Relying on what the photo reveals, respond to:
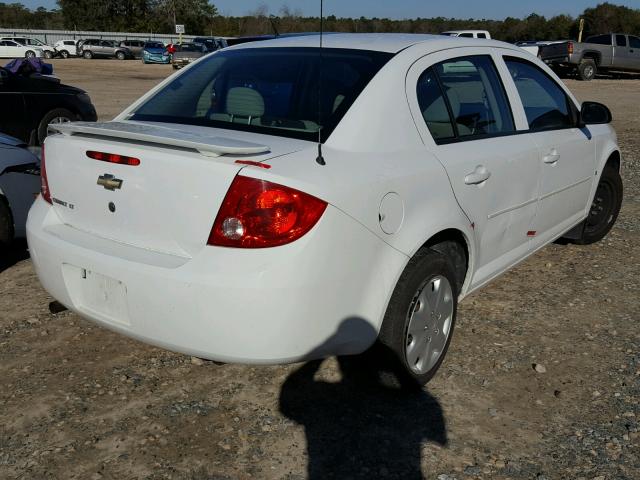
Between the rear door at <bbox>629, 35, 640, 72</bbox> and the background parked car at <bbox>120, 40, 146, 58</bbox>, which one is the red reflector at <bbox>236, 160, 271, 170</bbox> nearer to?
the rear door at <bbox>629, 35, 640, 72</bbox>

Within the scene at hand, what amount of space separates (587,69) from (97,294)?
88.7 ft

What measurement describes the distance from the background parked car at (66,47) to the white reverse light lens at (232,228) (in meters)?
50.8

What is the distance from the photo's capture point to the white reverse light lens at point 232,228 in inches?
92.5

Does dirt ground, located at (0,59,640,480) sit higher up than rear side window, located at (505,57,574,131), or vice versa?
rear side window, located at (505,57,574,131)

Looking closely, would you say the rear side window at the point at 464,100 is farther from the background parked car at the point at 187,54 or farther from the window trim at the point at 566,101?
the background parked car at the point at 187,54

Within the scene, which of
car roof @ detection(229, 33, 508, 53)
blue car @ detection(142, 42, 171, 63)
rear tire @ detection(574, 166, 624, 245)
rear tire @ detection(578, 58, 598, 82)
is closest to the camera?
car roof @ detection(229, 33, 508, 53)

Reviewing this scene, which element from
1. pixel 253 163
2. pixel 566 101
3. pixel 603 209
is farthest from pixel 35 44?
pixel 253 163

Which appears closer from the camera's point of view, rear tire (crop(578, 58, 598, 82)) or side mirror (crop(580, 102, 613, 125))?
side mirror (crop(580, 102, 613, 125))

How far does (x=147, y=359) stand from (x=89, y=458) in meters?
0.83

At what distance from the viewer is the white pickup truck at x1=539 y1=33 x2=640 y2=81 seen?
2534 centimetres

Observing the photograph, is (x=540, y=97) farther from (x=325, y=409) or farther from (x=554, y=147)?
(x=325, y=409)

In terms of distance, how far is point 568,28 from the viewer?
56.9 m

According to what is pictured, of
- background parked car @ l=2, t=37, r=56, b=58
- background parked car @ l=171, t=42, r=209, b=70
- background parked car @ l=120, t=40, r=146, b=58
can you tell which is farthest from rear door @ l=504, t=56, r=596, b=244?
background parked car @ l=120, t=40, r=146, b=58

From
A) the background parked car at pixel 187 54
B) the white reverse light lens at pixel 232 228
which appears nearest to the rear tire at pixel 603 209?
the white reverse light lens at pixel 232 228
